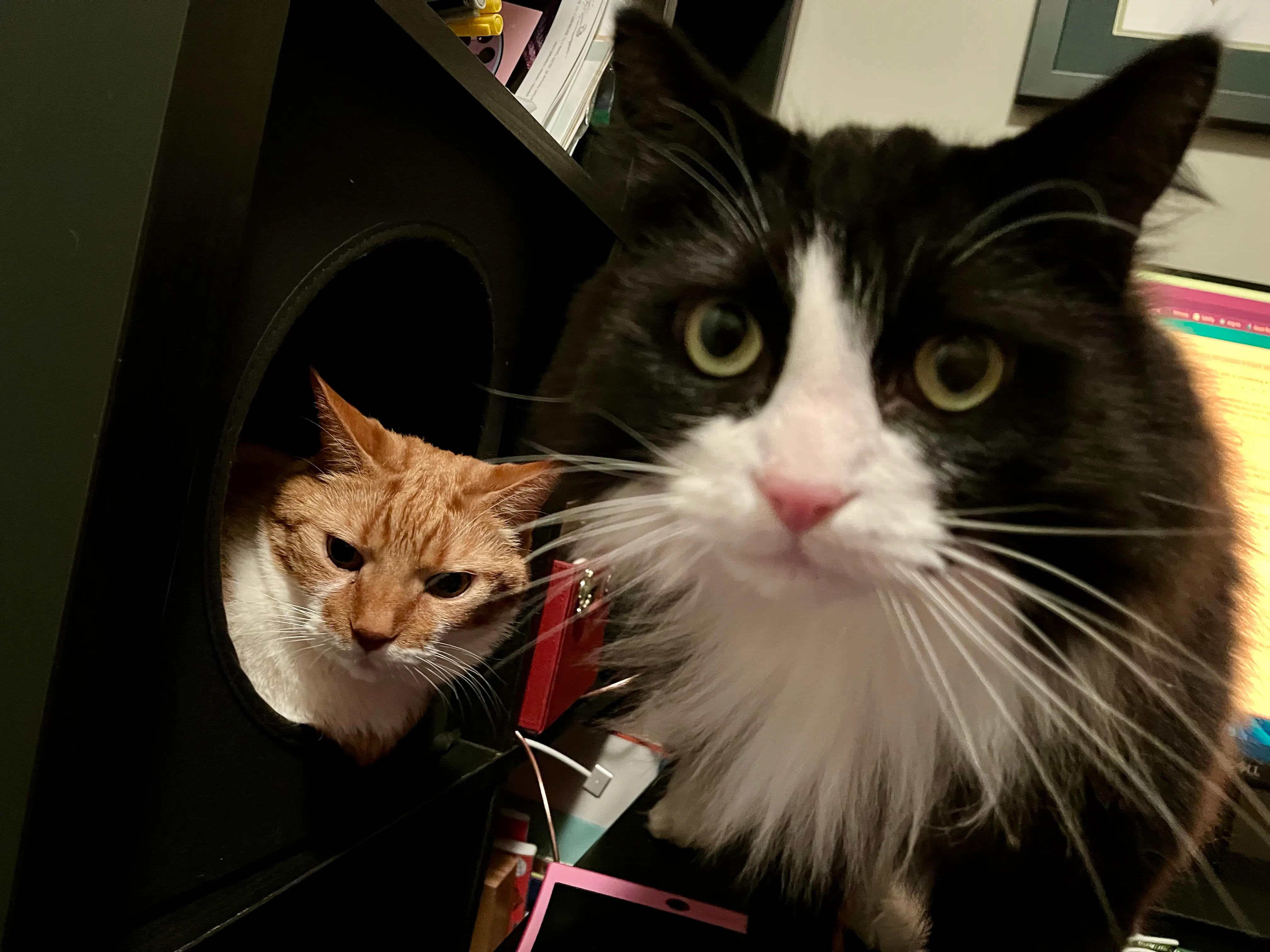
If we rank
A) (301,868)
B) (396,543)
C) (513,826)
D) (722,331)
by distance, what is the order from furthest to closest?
1. (513,826)
2. (396,543)
3. (301,868)
4. (722,331)

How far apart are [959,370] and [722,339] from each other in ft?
0.52

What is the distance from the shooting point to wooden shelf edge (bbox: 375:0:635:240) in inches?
24.4

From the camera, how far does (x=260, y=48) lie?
0.47m

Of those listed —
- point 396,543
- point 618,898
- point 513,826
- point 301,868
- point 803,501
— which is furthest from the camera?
point 513,826

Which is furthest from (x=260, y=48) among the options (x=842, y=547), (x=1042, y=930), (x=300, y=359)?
(x=1042, y=930)

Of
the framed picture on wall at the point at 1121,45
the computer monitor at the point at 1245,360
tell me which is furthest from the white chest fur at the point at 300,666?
the framed picture on wall at the point at 1121,45

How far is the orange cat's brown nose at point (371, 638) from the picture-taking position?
0.79 meters

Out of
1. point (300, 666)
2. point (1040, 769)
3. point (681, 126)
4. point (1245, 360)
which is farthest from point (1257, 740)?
point (300, 666)

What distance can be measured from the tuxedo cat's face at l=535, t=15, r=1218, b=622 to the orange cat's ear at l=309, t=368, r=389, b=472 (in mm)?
398

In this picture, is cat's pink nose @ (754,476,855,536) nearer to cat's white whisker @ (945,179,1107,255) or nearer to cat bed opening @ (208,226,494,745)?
cat's white whisker @ (945,179,1107,255)

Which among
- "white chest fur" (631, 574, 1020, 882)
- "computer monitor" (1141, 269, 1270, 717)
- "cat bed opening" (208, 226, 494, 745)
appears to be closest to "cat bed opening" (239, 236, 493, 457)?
"cat bed opening" (208, 226, 494, 745)

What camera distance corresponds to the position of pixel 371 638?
788mm

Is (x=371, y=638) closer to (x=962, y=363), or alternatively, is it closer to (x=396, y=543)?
(x=396, y=543)

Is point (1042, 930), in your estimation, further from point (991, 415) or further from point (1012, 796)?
point (991, 415)
